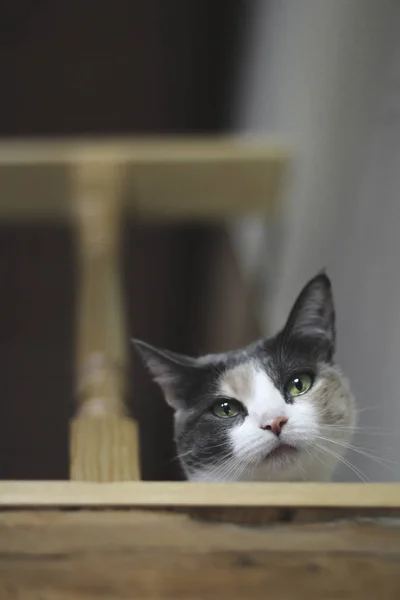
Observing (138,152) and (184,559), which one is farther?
(138,152)

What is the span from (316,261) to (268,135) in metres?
0.62

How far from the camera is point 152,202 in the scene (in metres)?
1.16

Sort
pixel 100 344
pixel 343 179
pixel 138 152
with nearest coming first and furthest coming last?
pixel 100 344 < pixel 343 179 < pixel 138 152

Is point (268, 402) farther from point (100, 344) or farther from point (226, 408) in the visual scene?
point (100, 344)

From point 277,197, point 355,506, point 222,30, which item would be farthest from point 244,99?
point 355,506

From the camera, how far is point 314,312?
1.88 ft

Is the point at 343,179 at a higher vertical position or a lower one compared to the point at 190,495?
higher

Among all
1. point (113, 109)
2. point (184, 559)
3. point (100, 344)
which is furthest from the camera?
point (113, 109)

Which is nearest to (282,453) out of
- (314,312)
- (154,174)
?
(314,312)

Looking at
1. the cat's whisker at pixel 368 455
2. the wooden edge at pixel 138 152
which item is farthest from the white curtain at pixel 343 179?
the wooden edge at pixel 138 152

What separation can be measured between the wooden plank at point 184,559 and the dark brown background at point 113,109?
0.93 meters

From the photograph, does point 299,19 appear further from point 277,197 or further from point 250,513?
point 250,513

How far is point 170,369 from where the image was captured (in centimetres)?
57

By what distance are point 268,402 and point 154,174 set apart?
2.04 feet
